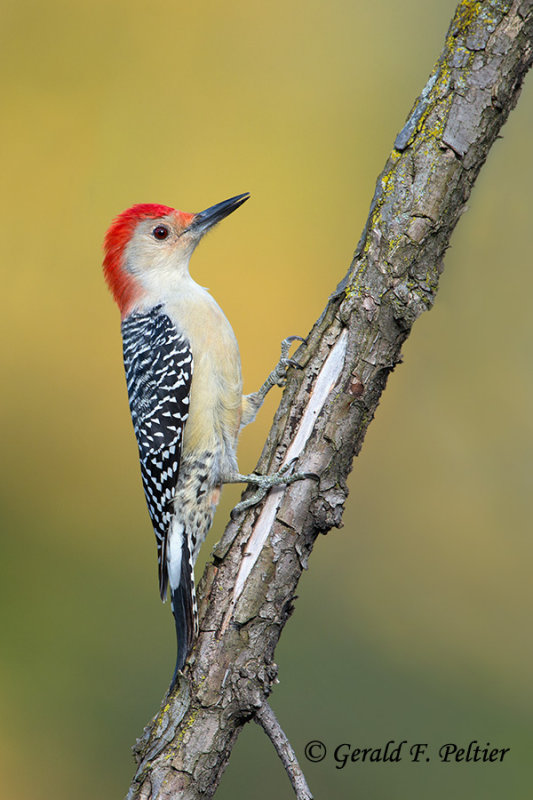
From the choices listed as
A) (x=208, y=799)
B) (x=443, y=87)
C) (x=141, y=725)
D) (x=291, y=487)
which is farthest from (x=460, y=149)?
(x=141, y=725)

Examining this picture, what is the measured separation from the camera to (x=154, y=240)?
10.9ft

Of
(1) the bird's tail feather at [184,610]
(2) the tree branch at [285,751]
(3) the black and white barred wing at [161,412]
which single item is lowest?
(2) the tree branch at [285,751]

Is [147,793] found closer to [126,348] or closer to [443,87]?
[126,348]

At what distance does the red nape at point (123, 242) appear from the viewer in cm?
333

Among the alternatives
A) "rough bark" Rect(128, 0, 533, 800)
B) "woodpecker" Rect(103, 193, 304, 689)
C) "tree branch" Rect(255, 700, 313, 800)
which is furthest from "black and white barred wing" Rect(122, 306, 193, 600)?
"tree branch" Rect(255, 700, 313, 800)

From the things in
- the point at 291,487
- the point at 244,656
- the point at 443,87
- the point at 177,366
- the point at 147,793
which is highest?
the point at 443,87

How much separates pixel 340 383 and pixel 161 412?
1009 millimetres

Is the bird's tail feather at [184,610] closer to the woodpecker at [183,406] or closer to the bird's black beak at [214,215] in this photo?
the woodpecker at [183,406]

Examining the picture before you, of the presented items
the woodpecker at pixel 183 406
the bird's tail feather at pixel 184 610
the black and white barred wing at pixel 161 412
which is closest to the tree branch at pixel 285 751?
the bird's tail feather at pixel 184 610

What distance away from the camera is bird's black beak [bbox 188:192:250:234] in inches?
130

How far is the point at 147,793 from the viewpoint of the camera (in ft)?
6.98

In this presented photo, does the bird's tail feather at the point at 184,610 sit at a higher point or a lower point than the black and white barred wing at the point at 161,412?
lower

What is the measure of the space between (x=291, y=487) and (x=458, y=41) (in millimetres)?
1482

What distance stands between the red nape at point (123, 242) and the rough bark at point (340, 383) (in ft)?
4.51
